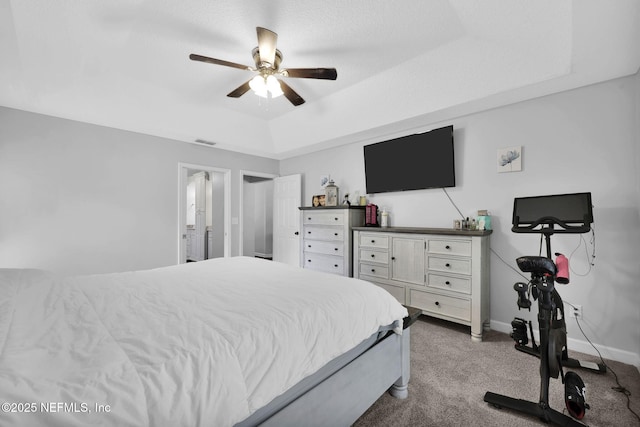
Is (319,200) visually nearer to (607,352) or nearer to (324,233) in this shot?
(324,233)

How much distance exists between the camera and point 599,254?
2422 mm

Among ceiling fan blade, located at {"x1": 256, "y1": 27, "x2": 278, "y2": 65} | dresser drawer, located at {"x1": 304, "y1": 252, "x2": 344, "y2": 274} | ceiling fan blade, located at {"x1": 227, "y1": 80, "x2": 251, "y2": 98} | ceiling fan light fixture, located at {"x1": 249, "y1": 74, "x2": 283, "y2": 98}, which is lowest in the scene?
dresser drawer, located at {"x1": 304, "y1": 252, "x2": 344, "y2": 274}

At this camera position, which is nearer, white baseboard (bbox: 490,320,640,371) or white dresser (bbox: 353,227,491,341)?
white baseboard (bbox: 490,320,640,371)

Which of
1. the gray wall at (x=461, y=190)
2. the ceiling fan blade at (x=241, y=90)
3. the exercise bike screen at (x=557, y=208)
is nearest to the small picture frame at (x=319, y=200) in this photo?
the gray wall at (x=461, y=190)

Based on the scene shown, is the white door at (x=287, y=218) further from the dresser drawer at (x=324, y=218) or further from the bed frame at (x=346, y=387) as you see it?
the bed frame at (x=346, y=387)

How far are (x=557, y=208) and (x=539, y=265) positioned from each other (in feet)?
3.13

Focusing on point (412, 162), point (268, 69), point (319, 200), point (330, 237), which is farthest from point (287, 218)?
point (268, 69)

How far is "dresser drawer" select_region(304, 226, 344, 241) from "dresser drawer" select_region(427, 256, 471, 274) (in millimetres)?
1339

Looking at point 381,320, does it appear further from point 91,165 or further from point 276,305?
A: point 91,165

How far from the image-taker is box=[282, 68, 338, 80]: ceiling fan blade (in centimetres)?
225

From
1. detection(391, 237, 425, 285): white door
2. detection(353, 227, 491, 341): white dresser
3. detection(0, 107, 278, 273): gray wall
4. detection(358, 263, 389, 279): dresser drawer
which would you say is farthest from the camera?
detection(358, 263, 389, 279): dresser drawer

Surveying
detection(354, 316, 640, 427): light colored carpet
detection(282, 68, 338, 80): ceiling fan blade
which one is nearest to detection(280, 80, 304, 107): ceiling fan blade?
detection(282, 68, 338, 80): ceiling fan blade

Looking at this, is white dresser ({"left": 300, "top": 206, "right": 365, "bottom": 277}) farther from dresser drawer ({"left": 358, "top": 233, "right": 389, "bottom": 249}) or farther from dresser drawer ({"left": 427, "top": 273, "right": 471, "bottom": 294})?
dresser drawer ({"left": 427, "top": 273, "right": 471, "bottom": 294})

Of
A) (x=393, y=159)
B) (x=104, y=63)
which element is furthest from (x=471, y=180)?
(x=104, y=63)
